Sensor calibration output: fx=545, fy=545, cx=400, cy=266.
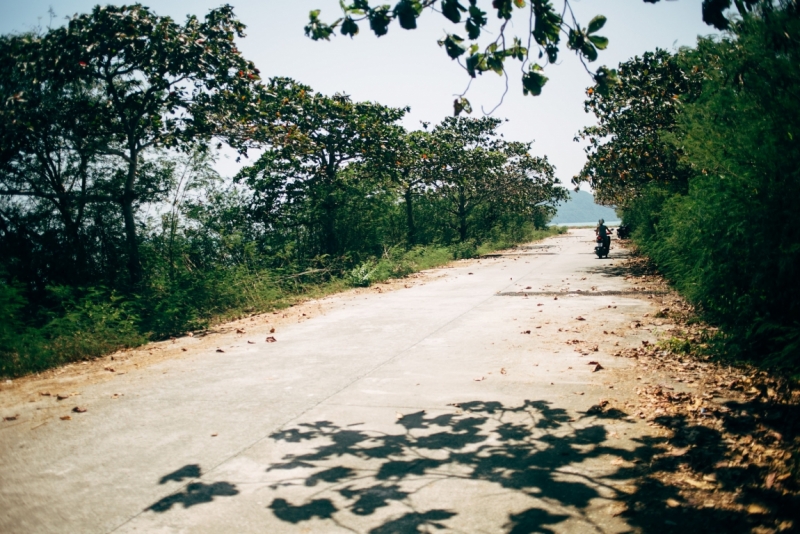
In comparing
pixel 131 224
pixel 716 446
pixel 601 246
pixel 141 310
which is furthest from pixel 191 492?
pixel 601 246

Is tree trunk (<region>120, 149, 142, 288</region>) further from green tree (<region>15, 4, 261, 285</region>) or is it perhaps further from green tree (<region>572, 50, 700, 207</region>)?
green tree (<region>572, 50, 700, 207</region>)

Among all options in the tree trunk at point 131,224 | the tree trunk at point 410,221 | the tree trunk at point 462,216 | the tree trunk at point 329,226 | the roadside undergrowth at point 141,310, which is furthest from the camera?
the tree trunk at point 462,216

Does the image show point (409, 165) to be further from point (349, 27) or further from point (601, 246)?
point (349, 27)

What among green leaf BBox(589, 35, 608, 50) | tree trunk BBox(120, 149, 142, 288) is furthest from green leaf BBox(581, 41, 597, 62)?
tree trunk BBox(120, 149, 142, 288)

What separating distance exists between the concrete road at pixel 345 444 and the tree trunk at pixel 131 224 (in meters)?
5.57

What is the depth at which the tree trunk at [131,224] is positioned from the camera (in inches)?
489

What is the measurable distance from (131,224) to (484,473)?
1117 cm

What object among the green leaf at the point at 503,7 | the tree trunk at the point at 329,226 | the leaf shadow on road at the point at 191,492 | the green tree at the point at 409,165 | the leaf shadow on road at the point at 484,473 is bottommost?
the leaf shadow on road at the point at 484,473

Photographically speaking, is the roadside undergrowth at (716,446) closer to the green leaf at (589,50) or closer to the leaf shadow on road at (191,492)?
the leaf shadow on road at (191,492)

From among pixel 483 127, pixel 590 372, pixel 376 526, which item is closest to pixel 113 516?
pixel 376 526

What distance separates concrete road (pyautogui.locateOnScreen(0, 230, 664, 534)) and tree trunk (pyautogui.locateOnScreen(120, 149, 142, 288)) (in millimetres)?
5569

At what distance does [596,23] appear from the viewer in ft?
15.4

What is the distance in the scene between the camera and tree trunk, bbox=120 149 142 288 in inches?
489

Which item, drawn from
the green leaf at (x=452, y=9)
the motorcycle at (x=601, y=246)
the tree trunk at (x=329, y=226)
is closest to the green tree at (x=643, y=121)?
the motorcycle at (x=601, y=246)
